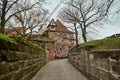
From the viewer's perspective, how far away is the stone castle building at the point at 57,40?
2000 inches

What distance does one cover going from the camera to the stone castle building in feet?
167

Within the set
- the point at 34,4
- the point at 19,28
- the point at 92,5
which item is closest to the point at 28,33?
the point at 19,28

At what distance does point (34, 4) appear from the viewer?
22.1m

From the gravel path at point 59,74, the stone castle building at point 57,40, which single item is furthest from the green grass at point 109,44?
the stone castle building at point 57,40

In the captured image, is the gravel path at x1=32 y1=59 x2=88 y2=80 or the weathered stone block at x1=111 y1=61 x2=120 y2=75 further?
the gravel path at x1=32 y1=59 x2=88 y2=80

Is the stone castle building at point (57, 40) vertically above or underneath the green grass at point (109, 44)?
above

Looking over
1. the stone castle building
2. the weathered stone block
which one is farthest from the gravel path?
the stone castle building

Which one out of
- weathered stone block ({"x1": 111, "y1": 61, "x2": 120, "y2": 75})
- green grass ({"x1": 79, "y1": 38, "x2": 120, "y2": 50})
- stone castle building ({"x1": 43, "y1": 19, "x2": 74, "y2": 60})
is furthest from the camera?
stone castle building ({"x1": 43, "y1": 19, "x2": 74, "y2": 60})

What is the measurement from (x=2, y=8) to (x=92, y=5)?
19335 millimetres

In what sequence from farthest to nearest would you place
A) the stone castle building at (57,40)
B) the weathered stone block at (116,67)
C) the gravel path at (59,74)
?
1. the stone castle building at (57,40)
2. the gravel path at (59,74)
3. the weathered stone block at (116,67)

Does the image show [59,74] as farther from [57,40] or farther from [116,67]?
[57,40]

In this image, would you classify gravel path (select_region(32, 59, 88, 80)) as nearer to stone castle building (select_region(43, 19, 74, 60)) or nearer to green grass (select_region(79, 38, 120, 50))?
green grass (select_region(79, 38, 120, 50))

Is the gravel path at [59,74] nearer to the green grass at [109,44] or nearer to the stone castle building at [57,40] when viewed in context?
the green grass at [109,44]

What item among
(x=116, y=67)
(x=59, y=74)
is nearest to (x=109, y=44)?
(x=116, y=67)
